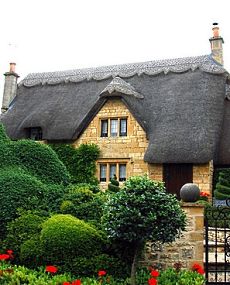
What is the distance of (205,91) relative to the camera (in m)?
21.1

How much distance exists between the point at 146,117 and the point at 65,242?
47.9 feet

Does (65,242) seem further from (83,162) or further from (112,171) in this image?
(83,162)

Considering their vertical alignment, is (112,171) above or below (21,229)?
above

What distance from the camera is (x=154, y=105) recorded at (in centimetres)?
2195

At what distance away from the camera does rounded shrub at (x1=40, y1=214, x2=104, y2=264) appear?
7.34m

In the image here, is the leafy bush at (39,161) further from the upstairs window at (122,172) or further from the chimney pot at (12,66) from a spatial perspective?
the chimney pot at (12,66)

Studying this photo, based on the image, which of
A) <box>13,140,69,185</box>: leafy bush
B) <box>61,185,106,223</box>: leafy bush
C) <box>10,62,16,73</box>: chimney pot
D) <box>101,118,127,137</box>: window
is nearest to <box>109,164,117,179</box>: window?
<box>101,118,127,137</box>: window

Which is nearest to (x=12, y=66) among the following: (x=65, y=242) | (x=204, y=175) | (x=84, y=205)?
(x=204, y=175)

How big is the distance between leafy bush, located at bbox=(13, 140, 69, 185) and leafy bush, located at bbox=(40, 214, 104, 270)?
2.56m

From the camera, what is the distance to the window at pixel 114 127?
21.3 m

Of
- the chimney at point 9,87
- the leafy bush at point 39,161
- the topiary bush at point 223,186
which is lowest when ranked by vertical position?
the leafy bush at point 39,161

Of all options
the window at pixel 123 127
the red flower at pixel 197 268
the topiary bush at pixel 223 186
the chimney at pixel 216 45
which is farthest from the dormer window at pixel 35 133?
the red flower at pixel 197 268

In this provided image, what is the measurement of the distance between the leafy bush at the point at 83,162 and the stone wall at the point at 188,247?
42.7 ft

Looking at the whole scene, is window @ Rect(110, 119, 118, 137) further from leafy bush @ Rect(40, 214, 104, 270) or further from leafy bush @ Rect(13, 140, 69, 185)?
leafy bush @ Rect(40, 214, 104, 270)
